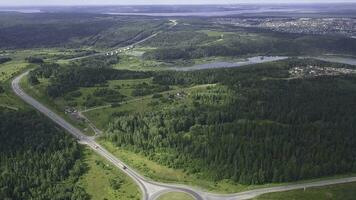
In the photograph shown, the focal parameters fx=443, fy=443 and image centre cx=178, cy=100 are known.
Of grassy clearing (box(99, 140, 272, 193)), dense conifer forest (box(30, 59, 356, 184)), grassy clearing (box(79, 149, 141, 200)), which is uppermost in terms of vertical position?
dense conifer forest (box(30, 59, 356, 184))

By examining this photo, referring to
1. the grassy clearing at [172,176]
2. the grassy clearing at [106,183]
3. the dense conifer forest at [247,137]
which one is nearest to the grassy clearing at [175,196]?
the grassy clearing at [172,176]

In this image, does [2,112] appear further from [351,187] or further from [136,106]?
[351,187]

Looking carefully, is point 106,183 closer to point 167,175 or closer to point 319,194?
point 167,175

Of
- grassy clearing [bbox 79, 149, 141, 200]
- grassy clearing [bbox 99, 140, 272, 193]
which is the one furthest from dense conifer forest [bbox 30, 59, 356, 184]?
grassy clearing [bbox 79, 149, 141, 200]

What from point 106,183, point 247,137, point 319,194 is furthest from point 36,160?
point 319,194

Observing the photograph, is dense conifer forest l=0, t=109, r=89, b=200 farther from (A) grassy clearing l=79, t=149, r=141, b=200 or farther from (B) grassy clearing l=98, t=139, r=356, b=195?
(B) grassy clearing l=98, t=139, r=356, b=195

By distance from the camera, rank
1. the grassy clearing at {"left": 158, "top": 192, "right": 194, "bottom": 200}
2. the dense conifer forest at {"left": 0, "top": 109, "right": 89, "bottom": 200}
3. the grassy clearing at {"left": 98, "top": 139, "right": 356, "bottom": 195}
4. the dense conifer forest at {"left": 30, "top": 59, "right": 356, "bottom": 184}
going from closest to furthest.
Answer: the grassy clearing at {"left": 158, "top": 192, "right": 194, "bottom": 200} < the dense conifer forest at {"left": 0, "top": 109, "right": 89, "bottom": 200} < the grassy clearing at {"left": 98, "top": 139, "right": 356, "bottom": 195} < the dense conifer forest at {"left": 30, "top": 59, "right": 356, "bottom": 184}

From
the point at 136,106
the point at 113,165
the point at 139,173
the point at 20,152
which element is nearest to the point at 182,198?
the point at 139,173
